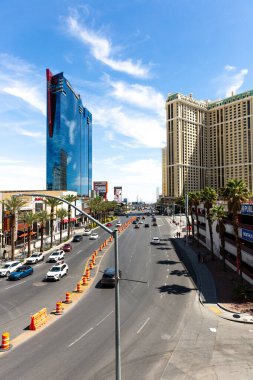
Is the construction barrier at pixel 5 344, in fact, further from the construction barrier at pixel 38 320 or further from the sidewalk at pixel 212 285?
the sidewalk at pixel 212 285

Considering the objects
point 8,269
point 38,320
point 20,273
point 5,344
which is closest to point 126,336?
point 38,320

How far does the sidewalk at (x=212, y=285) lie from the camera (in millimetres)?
25266

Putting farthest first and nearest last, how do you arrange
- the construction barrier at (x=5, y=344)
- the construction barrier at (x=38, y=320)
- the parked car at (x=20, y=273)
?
1. the parked car at (x=20, y=273)
2. the construction barrier at (x=38, y=320)
3. the construction barrier at (x=5, y=344)

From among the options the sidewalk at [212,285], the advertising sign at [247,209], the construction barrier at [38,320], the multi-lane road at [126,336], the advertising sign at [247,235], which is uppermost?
the advertising sign at [247,209]

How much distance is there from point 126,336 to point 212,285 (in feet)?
55.6

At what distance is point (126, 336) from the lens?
20781mm

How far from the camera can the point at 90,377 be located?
15523 millimetres

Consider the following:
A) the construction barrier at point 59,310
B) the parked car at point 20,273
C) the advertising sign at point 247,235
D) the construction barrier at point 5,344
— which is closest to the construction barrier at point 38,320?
the construction barrier at point 59,310

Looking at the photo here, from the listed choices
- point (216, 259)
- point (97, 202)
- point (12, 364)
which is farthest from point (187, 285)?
point (97, 202)

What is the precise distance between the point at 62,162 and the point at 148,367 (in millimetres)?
163454

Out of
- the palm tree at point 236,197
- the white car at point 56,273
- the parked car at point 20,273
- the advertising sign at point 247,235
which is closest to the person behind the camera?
the advertising sign at point 247,235

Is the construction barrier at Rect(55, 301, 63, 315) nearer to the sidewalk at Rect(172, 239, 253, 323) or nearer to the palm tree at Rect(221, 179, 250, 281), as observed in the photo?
the sidewalk at Rect(172, 239, 253, 323)

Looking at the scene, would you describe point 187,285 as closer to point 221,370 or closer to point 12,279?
point 221,370

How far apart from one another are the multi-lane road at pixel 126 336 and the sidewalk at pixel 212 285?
114cm
